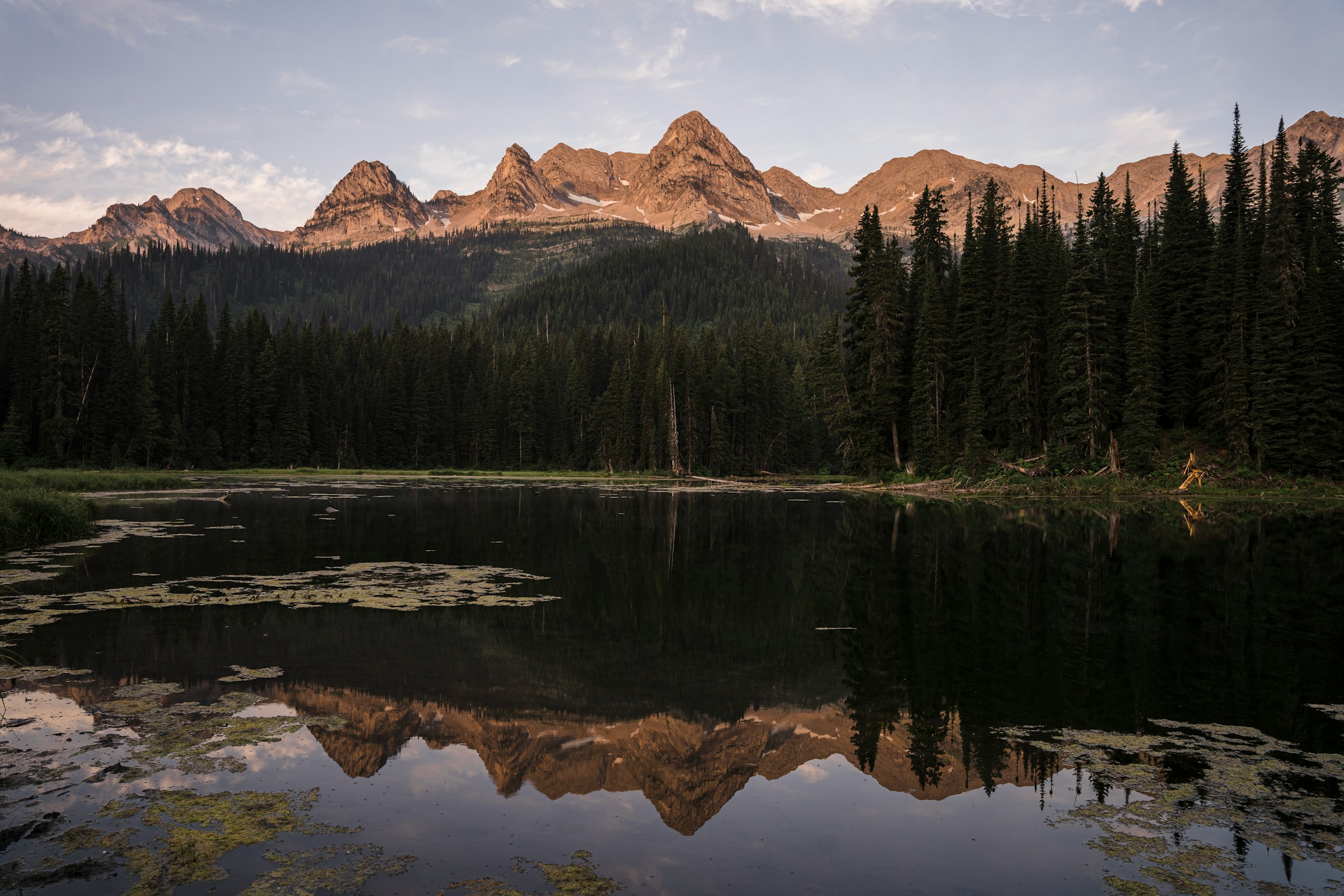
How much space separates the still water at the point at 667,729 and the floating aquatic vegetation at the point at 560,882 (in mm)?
33

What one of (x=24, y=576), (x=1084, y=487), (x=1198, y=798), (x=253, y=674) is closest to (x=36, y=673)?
(x=253, y=674)

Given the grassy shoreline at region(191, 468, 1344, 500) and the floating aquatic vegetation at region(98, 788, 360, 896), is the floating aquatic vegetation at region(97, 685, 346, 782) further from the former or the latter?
the grassy shoreline at region(191, 468, 1344, 500)

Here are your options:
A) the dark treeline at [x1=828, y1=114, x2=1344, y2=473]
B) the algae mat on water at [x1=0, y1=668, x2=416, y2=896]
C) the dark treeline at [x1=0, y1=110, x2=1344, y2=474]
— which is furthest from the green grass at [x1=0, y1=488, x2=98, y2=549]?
the dark treeline at [x1=828, y1=114, x2=1344, y2=473]

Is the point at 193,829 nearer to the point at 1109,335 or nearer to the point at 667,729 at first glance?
the point at 667,729

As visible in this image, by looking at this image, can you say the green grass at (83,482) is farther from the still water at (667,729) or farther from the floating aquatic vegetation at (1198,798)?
the floating aquatic vegetation at (1198,798)

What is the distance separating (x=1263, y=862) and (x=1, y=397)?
11806 cm

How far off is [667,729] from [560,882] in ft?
12.6

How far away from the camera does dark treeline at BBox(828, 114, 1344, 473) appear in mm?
55625

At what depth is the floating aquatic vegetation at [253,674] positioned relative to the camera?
460 inches

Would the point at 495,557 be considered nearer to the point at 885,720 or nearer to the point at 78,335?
the point at 885,720

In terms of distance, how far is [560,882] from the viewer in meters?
6.34

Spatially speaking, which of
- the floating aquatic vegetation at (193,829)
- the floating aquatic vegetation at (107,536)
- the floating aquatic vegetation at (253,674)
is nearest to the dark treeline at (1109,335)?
the floating aquatic vegetation at (107,536)

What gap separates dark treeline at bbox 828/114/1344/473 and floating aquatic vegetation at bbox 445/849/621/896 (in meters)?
59.5

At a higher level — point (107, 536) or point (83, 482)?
point (83, 482)
